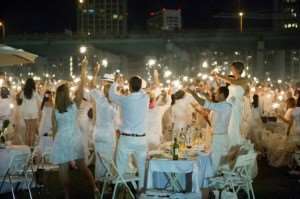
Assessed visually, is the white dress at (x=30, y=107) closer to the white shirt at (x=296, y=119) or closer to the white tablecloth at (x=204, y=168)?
the white shirt at (x=296, y=119)

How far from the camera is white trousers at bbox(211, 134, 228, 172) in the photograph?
9531mm

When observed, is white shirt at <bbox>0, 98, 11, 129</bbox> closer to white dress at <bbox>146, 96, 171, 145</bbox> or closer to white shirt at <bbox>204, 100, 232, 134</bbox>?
white dress at <bbox>146, 96, 171, 145</bbox>

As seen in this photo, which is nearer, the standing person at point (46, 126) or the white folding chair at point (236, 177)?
the white folding chair at point (236, 177)

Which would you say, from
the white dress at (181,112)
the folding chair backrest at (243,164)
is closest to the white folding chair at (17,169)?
the folding chair backrest at (243,164)

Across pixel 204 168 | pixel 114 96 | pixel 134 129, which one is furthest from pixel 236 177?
pixel 114 96

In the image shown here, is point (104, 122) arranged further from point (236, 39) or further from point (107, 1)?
point (107, 1)

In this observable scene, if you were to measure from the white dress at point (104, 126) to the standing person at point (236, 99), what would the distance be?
6.85 feet

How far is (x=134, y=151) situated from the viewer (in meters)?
9.24

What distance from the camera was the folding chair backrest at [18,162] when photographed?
9.61 meters

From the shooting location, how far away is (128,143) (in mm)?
9227

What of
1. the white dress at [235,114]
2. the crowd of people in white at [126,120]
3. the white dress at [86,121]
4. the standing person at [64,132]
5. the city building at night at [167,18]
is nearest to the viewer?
the crowd of people in white at [126,120]

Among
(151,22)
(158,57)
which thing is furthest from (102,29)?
(158,57)

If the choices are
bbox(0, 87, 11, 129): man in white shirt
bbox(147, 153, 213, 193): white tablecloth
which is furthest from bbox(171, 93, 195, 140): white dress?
bbox(0, 87, 11, 129): man in white shirt

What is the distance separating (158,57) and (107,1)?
81937 millimetres
